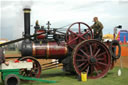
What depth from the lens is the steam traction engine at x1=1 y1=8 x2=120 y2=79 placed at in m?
6.71

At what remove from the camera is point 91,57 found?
6809 millimetres

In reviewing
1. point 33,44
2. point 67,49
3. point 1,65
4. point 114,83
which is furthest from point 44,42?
point 114,83

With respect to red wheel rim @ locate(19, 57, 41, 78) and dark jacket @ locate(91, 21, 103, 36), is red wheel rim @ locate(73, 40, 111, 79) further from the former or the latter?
red wheel rim @ locate(19, 57, 41, 78)

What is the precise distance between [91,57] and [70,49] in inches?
33.9

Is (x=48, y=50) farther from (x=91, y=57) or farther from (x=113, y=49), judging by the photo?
(x=113, y=49)

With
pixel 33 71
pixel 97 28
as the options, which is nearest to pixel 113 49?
pixel 97 28

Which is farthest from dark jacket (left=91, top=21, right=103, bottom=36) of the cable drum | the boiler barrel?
the boiler barrel

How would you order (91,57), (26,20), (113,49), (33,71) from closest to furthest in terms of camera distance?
(33,71), (91,57), (26,20), (113,49)

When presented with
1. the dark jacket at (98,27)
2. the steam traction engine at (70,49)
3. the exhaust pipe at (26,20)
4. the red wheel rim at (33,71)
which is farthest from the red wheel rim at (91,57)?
the exhaust pipe at (26,20)

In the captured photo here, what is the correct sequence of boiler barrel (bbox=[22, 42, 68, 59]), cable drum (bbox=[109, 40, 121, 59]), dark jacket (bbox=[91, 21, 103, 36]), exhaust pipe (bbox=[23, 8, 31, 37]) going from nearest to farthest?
boiler barrel (bbox=[22, 42, 68, 59]), exhaust pipe (bbox=[23, 8, 31, 37]), cable drum (bbox=[109, 40, 121, 59]), dark jacket (bbox=[91, 21, 103, 36])

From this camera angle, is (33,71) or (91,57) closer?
(33,71)

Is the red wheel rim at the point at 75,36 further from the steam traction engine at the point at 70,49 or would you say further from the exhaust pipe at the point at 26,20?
the exhaust pipe at the point at 26,20

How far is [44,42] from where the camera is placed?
700 cm

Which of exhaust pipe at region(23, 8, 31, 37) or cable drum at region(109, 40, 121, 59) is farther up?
exhaust pipe at region(23, 8, 31, 37)
